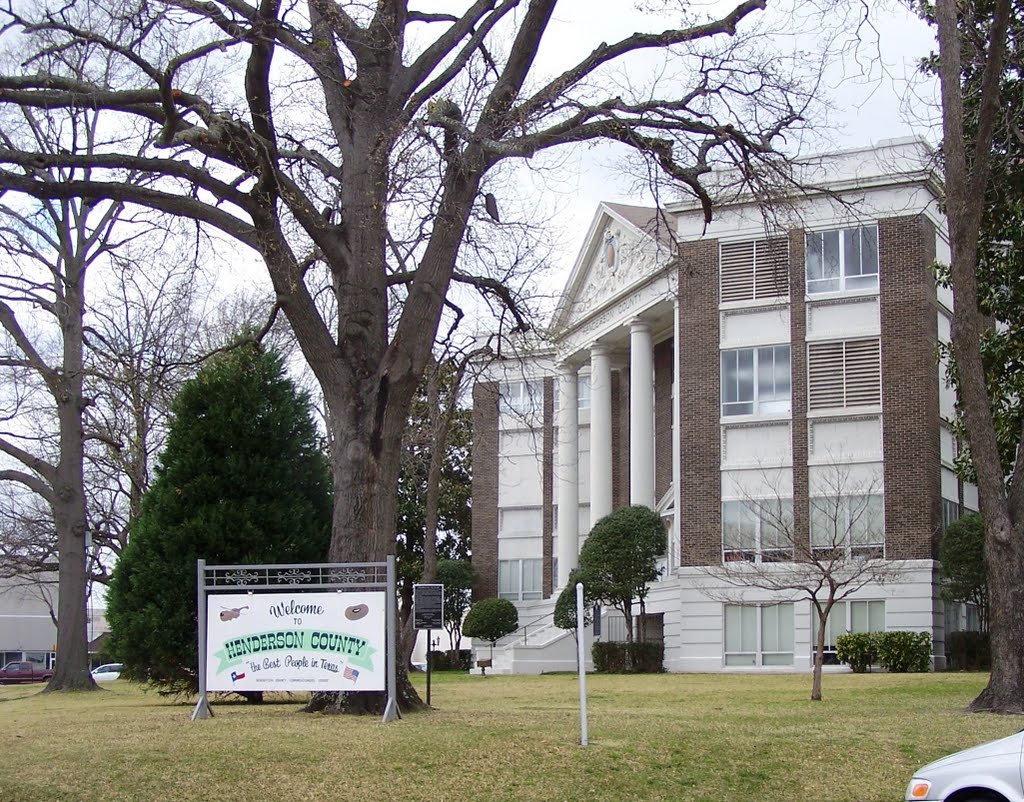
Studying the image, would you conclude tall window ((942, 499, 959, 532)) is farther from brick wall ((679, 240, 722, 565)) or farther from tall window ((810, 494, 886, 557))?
brick wall ((679, 240, 722, 565))

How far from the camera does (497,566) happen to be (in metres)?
56.8

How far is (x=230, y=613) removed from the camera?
15.2m

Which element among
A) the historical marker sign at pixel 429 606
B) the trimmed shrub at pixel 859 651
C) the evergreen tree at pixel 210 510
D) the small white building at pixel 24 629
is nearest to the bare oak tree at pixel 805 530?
the trimmed shrub at pixel 859 651

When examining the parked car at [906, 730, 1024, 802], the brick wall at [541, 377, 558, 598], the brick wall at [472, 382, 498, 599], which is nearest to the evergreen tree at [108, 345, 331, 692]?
the parked car at [906, 730, 1024, 802]

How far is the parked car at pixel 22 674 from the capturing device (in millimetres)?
65125

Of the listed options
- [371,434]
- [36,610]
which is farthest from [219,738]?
[36,610]

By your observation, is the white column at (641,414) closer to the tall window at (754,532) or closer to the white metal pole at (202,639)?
the tall window at (754,532)

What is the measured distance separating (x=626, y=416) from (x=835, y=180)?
14.8 metres

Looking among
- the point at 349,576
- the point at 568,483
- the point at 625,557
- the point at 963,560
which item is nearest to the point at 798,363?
the point at 963,560

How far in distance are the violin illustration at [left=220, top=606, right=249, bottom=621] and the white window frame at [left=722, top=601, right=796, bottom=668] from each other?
26.4 m

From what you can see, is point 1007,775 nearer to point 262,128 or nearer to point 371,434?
point 371,434

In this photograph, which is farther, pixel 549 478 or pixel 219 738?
pixel 549 478

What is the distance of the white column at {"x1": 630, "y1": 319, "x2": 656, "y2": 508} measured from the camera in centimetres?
4503

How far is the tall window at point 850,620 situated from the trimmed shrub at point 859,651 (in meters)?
1.13
